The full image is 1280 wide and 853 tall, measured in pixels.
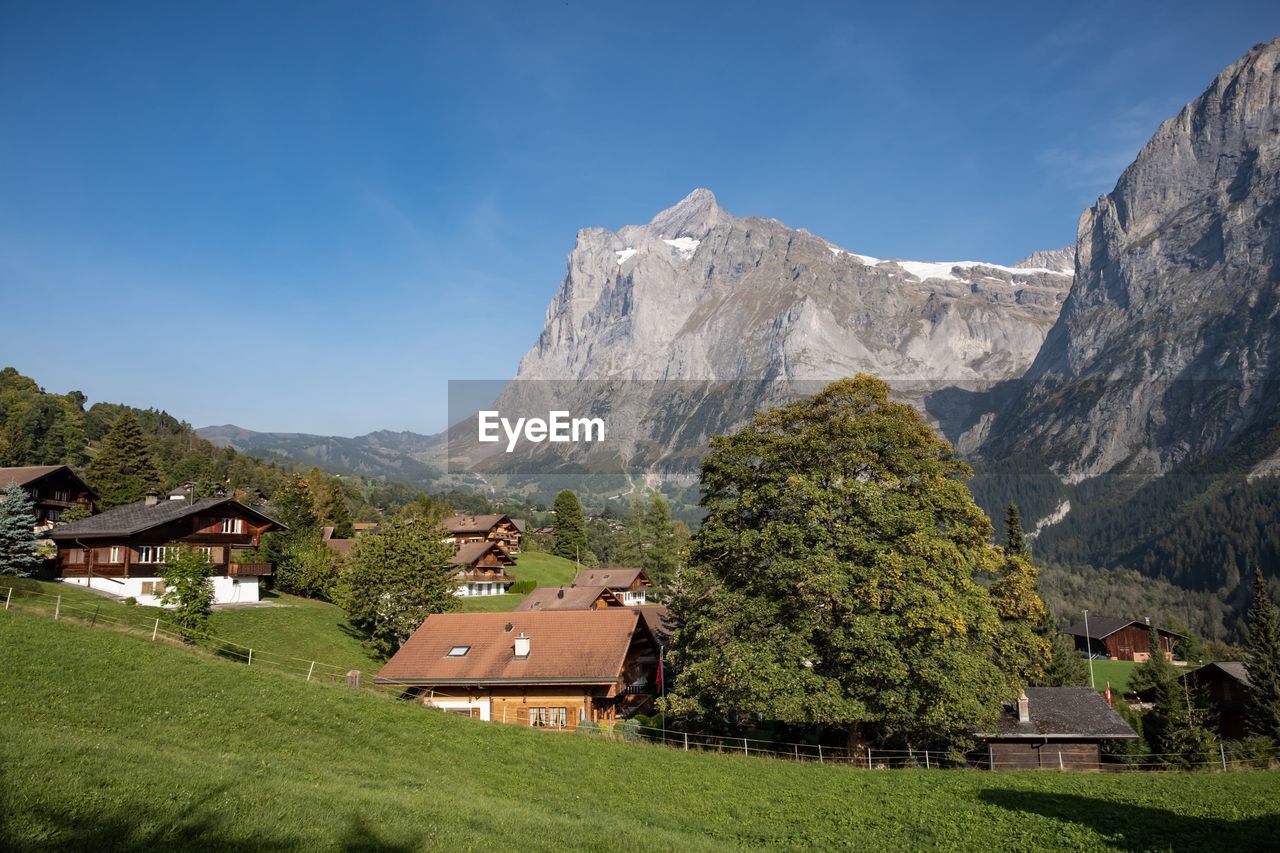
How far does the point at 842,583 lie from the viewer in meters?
26.5

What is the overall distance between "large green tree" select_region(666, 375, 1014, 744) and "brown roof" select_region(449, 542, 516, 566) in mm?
52003

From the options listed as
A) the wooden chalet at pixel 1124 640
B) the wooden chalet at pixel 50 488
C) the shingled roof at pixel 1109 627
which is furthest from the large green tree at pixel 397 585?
the shingled roof at pixel 1109 627

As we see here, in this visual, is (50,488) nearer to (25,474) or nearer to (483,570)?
(25,474)

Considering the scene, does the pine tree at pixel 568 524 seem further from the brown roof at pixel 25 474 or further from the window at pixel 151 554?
the window at pixel 151 554

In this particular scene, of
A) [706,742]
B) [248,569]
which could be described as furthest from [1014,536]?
[248,569]

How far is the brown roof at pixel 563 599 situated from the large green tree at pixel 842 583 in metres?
32.1

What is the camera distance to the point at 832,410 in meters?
30.8

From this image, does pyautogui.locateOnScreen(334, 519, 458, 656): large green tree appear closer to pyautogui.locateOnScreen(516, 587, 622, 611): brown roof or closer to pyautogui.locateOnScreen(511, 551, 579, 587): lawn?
pyautogui.locateOnScreen(516, 587, 622, 611): brown roof

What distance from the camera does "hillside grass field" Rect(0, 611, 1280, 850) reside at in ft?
38.9

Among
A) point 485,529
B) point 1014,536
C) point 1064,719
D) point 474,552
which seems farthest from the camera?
point 485,529

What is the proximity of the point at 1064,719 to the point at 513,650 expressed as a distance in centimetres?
2411

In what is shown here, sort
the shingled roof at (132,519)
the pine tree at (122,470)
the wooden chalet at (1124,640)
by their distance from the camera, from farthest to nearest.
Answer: the wooden chalet at (1124,640) < the pine tree at (122,470) < the shingled roof at (132,519)

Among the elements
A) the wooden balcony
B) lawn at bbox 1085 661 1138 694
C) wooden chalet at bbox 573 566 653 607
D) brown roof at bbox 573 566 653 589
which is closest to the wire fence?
the wooden balcony

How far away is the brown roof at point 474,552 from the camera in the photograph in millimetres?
80369
